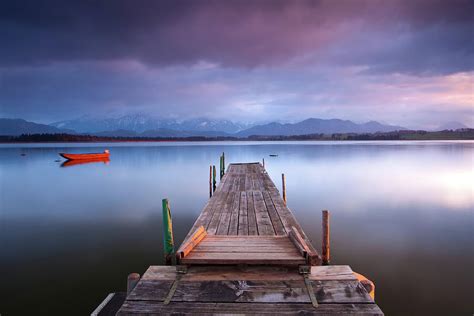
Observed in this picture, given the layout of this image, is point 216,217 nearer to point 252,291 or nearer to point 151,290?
point 151,290

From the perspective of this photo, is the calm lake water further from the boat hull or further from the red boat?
the red boat

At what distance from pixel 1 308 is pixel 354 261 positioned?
11166 millimetres

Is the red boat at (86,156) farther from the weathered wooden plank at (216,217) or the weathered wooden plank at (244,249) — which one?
the weathered wooden plank at (244,249)

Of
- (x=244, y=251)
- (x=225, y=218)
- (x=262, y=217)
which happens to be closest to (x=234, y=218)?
(x=225, y=218)

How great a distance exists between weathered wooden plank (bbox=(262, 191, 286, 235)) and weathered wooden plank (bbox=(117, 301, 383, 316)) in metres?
3.29

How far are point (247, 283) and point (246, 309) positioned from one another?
1.86 feet

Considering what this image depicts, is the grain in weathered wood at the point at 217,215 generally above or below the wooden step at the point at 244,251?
below

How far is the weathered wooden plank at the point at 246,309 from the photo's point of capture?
13.5 ft

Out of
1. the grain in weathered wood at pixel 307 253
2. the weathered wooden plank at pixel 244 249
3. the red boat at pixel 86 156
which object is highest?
the grain in weathered wood at pixel 307 253

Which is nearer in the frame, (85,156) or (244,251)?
(244,251)

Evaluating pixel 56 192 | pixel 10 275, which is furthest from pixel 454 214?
pixel 56 192

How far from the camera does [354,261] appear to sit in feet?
33.1

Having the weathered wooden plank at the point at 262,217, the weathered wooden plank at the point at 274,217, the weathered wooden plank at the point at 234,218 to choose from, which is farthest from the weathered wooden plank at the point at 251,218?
the weathered wooden plank at the point at 274,217

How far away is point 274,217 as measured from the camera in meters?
9.08
